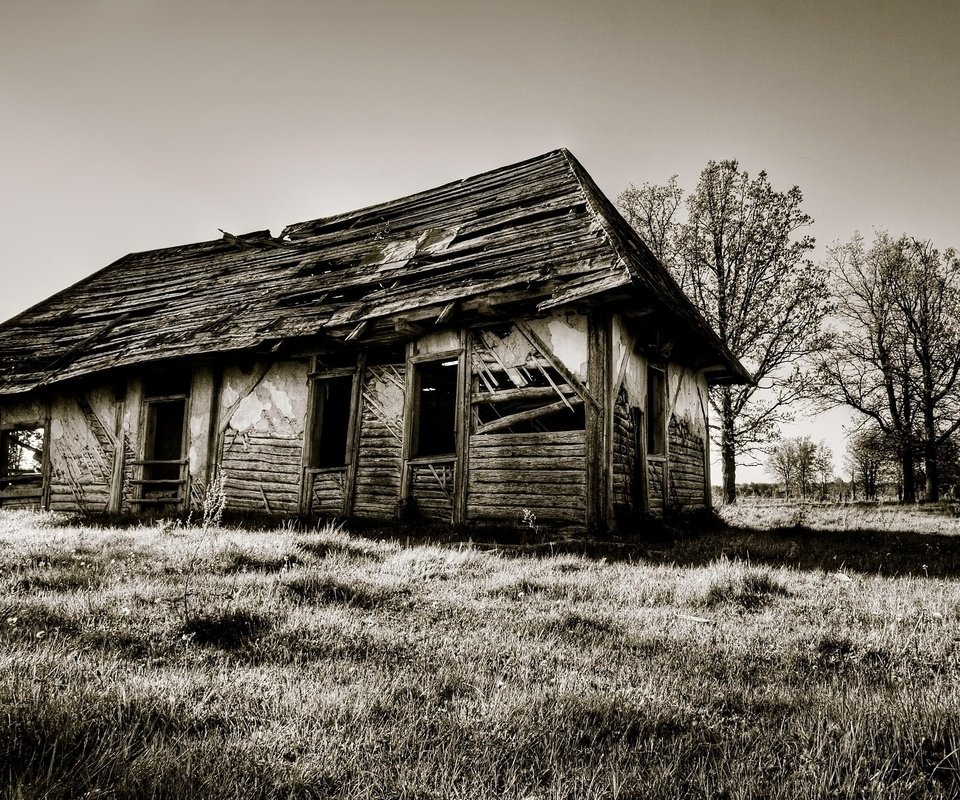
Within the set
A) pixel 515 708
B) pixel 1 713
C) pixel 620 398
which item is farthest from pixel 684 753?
pixel 620 398

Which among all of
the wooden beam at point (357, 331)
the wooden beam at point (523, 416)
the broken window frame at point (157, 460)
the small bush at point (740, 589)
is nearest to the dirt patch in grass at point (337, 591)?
the small bush at point (740, 589)

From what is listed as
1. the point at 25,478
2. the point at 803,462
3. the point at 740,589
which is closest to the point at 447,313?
the point at 740,589

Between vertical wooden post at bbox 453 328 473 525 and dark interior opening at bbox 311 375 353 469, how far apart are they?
2290 millimetres

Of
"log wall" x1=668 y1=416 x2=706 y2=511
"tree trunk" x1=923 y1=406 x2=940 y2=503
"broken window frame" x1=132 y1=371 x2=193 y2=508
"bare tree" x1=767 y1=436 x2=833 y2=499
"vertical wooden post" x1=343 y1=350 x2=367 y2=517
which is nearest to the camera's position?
"vertical wooden post" x1=343 y1=350 x2=367 y2=517

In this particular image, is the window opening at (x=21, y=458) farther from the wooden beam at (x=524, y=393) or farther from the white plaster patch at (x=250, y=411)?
the wooden beam at (x=524, y=393)

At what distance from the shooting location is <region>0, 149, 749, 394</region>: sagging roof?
8992 mm

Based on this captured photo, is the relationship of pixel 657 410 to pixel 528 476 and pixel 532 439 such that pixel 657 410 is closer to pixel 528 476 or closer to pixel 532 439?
pixel 532 439

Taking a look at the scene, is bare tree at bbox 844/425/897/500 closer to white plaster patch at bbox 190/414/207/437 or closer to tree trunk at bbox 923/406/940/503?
tree trunk at bbox 923/406/940/503

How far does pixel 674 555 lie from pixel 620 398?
2.74 meters

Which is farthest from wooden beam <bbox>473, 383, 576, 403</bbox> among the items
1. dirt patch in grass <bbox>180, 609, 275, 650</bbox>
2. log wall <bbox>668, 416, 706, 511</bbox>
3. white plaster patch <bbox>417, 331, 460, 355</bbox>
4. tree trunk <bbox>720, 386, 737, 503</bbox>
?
tree trunk <bbox>720, 386, 737, 503</bbox>

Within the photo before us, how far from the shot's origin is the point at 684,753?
87.7 inches

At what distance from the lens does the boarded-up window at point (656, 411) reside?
1071cm

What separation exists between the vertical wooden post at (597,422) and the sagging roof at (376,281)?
511mm

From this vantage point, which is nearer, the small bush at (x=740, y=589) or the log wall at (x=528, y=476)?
the small bush at (x=740, y=589)
